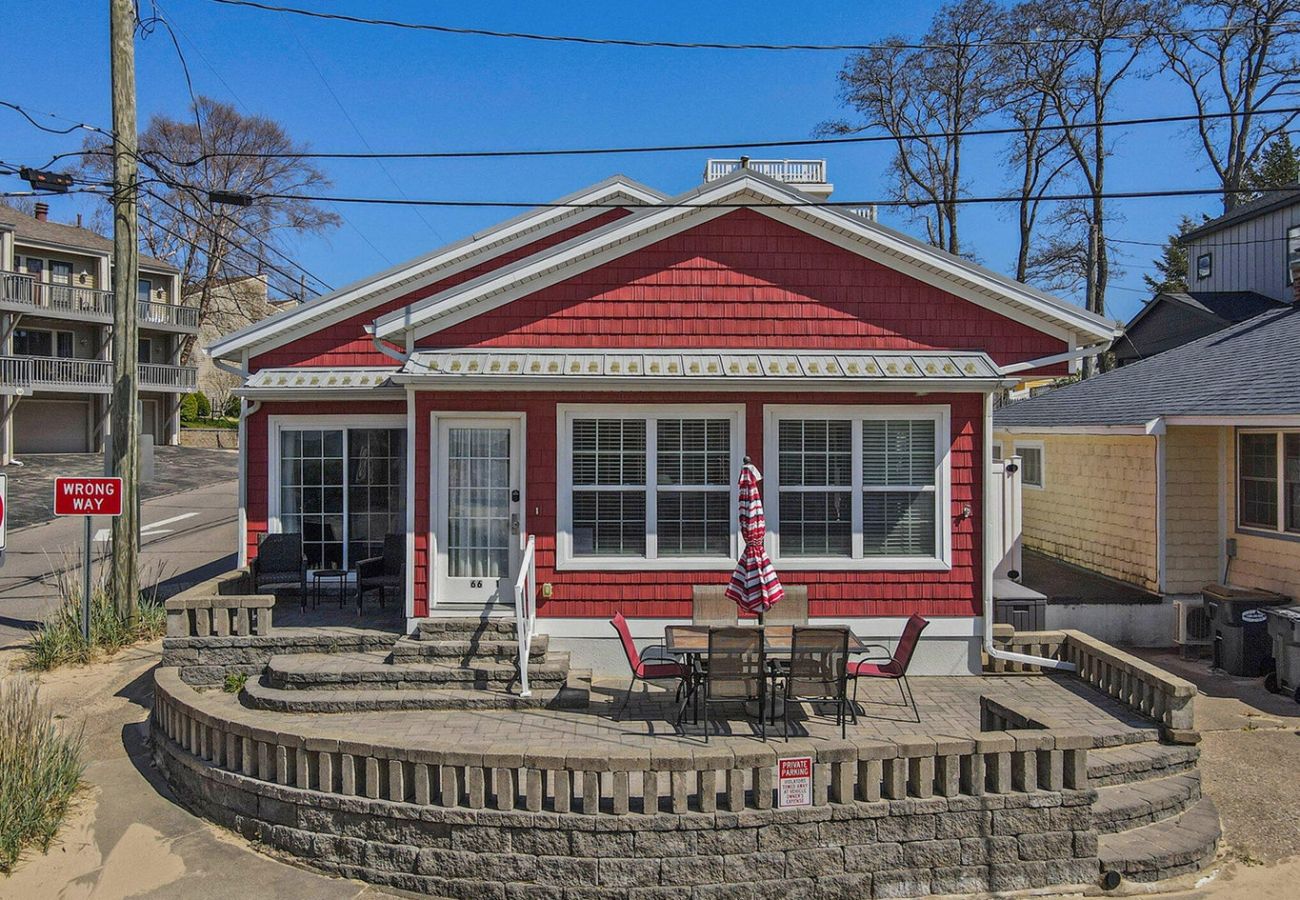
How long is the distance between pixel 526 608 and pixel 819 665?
2959 millimetres

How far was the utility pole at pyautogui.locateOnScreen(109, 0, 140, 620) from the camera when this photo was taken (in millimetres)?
9883

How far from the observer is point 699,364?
8141 millimetres

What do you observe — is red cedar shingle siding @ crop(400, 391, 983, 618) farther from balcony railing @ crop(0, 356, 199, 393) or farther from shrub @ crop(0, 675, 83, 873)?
balcony railing @ crop(0, 356, 199, 393)

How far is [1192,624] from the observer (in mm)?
10203

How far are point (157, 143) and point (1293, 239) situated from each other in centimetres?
3831

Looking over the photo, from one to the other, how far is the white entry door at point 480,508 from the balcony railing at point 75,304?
26.6 m

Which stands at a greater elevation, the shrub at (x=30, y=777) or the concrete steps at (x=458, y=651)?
the concrete steps at (x=458, y=651)

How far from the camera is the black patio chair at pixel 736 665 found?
20.9ft

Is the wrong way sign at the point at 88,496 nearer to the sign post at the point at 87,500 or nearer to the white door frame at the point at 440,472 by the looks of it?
the sign post at the point at 87,500

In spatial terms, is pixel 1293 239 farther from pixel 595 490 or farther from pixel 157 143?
pixel 157 143

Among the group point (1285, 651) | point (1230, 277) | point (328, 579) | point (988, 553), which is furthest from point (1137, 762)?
point (1230, 277)

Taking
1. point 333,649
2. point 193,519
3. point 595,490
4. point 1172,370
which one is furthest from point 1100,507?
point 193,519

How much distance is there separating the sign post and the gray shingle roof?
12.9 metres

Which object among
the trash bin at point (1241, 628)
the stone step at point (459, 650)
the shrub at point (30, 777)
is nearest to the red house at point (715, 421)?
the stone step at point (459, 650)
